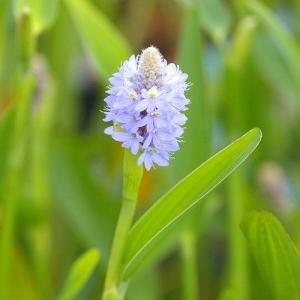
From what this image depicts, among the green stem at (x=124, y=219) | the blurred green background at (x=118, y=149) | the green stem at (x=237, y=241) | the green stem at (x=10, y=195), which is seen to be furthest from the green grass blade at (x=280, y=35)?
the green stem at (x=124, y=219)

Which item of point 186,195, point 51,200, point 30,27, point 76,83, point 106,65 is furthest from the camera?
point 76,83

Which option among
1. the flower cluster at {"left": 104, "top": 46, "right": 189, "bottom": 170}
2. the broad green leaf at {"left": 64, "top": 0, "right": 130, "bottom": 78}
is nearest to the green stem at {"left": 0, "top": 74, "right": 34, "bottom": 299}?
the broad green leaf at {"left": 64, "top": 0, "right": 130, "bottom": 78}

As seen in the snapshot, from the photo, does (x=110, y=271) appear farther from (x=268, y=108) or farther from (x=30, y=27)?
(x=268, y=108)

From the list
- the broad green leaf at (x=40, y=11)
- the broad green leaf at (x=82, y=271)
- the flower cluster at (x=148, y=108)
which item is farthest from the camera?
the broad green leaf at (x=40, y=11)

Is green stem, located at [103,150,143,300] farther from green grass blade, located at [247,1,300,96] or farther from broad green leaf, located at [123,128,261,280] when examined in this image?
green grass blade, located at [247,1,300,96]

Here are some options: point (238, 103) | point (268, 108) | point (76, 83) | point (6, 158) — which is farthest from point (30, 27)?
point (76, 83)

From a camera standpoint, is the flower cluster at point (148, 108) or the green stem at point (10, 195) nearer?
the flower cluster at point (148, 108)

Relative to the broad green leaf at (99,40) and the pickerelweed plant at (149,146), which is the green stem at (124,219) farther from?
the broad green leaf at (99,40)
